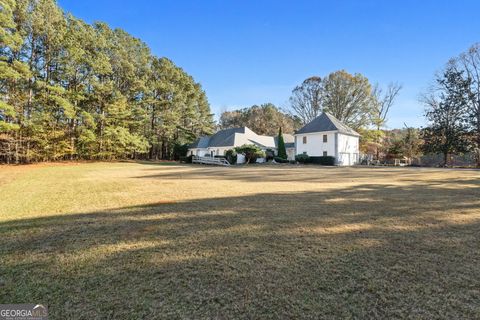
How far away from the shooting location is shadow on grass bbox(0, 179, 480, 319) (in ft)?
6.61

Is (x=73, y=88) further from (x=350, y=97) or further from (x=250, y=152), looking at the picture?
(x=350, y=97)

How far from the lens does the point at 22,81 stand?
2117cm

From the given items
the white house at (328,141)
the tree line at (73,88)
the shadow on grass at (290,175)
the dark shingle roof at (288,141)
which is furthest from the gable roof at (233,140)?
the shadow on grass at (290,175)

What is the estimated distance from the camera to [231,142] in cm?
3359

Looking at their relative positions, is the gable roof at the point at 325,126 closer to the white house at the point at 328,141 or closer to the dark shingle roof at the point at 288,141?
the white house at the point at 328,141

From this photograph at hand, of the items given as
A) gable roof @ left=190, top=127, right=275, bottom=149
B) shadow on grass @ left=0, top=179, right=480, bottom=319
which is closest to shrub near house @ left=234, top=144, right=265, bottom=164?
gable roof @ left=190, top=127, right=275, bottom=149

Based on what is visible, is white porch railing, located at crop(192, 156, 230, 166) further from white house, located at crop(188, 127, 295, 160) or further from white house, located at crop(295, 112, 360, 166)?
white house, located at crop(295, 112, 360, 166)

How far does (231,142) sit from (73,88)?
18992 mm

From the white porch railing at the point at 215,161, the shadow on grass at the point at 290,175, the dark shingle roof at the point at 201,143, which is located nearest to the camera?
the shadow on grass at the point at 290,175

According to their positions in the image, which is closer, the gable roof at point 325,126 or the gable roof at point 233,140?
the gable roof at point 325,126

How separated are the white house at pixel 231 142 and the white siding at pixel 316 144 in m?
4.37

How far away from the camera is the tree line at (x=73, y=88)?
67.5 feet

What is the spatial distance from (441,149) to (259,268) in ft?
113

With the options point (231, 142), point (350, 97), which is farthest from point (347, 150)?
point (231, 142)
